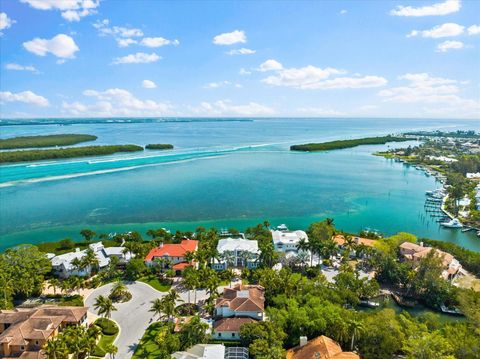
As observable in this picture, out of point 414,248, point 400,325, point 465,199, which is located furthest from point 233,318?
point 465,199

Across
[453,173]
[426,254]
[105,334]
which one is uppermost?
[453,173]

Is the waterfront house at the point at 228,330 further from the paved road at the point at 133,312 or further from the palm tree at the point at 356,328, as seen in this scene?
the palm tree at the point at 356,328

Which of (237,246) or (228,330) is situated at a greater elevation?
(237,246)

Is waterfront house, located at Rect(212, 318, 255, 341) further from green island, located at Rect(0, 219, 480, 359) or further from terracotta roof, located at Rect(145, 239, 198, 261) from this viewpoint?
terracotta roof, located at Rect(145, 239, 198, 261)

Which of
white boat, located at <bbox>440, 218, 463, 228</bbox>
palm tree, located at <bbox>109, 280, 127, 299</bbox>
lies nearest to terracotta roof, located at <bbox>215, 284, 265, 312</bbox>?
palm tree, located at <bbox>109, 280, 127, 299</bbox>

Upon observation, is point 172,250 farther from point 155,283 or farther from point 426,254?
point 426,254

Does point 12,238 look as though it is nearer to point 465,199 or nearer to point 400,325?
point 400,325

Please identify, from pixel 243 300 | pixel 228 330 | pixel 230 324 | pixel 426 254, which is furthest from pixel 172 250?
pixel 426 254
